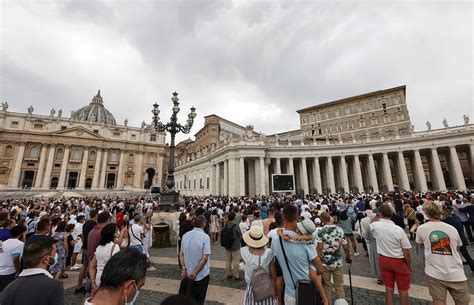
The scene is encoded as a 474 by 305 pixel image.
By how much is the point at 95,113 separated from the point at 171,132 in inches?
2655

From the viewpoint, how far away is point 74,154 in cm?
4809

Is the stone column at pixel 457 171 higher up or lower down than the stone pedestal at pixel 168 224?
higher up

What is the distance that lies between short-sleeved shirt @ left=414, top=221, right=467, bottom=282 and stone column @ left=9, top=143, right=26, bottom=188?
63.0 metres

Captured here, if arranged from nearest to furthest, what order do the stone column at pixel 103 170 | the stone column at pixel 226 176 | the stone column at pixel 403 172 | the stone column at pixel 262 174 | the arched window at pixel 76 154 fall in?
the stone column at pixel 262 174
the stone column at pixel 403 172
the stone column at pixel 226 176
the arched window at pixel 76 154
the stone column at pixel 103 170

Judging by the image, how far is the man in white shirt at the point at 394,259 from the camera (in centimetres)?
321

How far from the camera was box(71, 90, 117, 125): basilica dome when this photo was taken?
2434 inches

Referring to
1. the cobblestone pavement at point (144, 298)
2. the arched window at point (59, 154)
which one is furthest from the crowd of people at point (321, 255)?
the arched window at point (59, 154)

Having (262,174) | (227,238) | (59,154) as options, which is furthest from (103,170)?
(227,238)

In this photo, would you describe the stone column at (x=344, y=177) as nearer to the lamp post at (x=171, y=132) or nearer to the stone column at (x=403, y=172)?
the stone column at (x=403, y=172)

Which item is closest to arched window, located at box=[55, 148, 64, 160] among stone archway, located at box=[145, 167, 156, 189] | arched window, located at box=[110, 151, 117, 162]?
arched window, located at box=[110, 151, 117, 162]

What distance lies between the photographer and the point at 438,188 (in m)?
28.6

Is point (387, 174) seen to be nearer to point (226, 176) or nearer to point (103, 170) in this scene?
point (226, 176)

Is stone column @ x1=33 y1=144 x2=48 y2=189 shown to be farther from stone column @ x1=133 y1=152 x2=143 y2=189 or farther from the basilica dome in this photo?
stone column @ x1=133 y1=152 x2=143 y2=189

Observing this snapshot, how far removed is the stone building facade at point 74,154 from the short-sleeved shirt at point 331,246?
174ft
